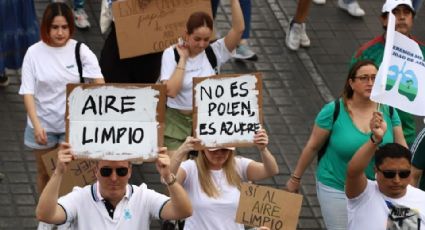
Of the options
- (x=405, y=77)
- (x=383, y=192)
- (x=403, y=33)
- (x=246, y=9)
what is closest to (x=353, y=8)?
(x=246, y=9)

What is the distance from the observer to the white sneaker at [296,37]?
13586 millimetres

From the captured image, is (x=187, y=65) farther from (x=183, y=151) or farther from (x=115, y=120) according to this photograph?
(x=115, y=120)

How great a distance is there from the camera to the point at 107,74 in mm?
11039

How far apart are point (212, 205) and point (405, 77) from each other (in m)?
1.55

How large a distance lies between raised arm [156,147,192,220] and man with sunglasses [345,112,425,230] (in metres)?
1.07

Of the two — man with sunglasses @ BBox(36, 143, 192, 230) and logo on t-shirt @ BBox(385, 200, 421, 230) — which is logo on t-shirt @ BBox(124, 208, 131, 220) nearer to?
man with sunglasses @ BBox(36, 143, 192, 230)

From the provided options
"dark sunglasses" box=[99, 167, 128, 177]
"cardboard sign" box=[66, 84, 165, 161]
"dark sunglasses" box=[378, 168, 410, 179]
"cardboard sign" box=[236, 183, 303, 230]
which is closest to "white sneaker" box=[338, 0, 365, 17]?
"cardboard sign" box=[236, 183, 303, 230]

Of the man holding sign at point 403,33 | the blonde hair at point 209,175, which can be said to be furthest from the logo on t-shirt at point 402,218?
the man holding sign at point 403,33

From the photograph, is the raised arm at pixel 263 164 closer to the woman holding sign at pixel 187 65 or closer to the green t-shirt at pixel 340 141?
the green t-shirt at pixel 340 141

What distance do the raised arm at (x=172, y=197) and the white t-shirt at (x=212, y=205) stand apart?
99 centimetres

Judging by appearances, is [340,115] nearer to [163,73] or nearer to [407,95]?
[407,95]

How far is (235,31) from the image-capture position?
33.8 ft

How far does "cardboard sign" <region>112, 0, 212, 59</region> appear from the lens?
10570 millimetres

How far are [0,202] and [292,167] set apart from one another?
261 cm
